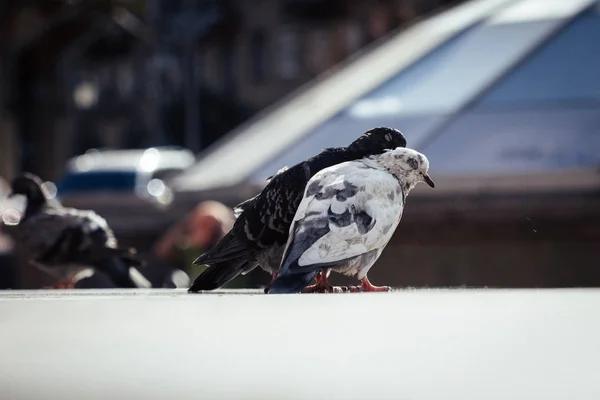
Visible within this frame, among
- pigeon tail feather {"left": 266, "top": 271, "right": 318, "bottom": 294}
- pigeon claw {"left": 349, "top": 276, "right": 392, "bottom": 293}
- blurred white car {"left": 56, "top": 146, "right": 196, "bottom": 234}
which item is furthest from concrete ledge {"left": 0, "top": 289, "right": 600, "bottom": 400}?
blurred white car {"left": 56, "top": 146, "right": 196, "bottom": 234}

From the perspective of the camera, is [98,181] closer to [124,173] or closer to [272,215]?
[124,173]

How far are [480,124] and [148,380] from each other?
1020 centimetres

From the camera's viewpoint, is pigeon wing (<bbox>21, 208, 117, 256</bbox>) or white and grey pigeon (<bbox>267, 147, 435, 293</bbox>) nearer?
white and grey pigeon (<bbox>267, 147, 435, 293</bbox>)

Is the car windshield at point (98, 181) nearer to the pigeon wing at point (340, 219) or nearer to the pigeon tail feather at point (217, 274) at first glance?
the pigeon tail feather at point (217, 274)

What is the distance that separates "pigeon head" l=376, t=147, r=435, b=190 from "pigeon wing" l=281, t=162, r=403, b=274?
0.10 meters

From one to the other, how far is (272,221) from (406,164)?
1.43 feet

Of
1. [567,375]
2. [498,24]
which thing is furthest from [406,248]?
[567,375]

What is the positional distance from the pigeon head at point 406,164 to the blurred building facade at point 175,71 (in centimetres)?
3811

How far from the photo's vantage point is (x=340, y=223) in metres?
4.38

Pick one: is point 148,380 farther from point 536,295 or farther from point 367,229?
point 367,229

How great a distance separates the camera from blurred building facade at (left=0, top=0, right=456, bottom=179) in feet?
151

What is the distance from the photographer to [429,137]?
11945 millimetres

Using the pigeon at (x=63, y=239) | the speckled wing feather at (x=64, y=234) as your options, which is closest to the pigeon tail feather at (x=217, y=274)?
the pigeon at (x=63, y=239)

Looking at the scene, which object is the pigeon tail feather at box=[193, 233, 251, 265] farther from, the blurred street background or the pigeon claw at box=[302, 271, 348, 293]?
the blurred street background
